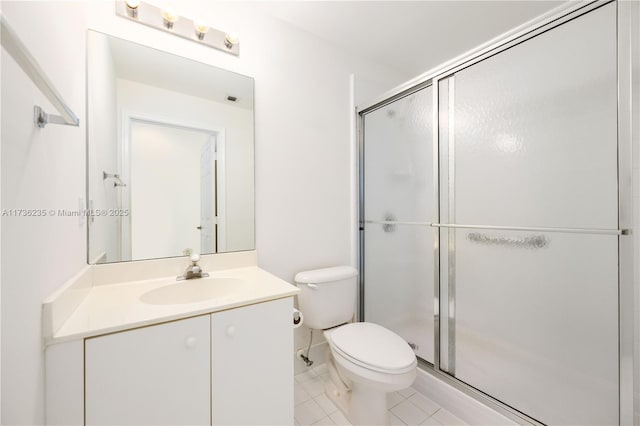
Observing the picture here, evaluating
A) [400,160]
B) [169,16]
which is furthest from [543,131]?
[169,16]

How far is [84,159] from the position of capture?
3.59 feet

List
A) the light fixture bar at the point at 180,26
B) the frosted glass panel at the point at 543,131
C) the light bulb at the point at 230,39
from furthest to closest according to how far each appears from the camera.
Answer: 1. the light bulb at the point at 230,39
2. the light fixture bar at the point at 180,26
3. the frosted glass panel at the point at 543,131

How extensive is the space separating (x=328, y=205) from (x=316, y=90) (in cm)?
81

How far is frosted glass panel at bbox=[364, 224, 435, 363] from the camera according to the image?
5.41ft

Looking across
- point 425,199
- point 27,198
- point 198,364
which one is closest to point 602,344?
point 425,199

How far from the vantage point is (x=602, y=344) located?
3.28 ft

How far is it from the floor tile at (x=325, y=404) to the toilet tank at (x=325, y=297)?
0.39m

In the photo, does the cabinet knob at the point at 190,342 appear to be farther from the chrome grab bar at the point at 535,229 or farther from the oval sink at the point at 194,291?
the chrome grab bar at the point at 535,229

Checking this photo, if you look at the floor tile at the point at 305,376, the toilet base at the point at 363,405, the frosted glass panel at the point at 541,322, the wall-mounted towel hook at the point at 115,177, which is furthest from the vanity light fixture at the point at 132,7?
the floor tile at the point at 305,376

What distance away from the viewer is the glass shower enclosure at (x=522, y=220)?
0.99 metres

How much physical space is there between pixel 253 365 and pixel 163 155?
3.52 ft

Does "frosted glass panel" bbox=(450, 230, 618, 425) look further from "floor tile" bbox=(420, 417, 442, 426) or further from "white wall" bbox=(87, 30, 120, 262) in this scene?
"white wall" bbox=(87, 30, 120, 262)

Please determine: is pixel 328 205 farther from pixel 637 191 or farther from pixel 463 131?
pixel 637 191

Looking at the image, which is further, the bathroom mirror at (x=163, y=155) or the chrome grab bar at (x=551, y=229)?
the bathroom mirror at (x=163, y=155)
